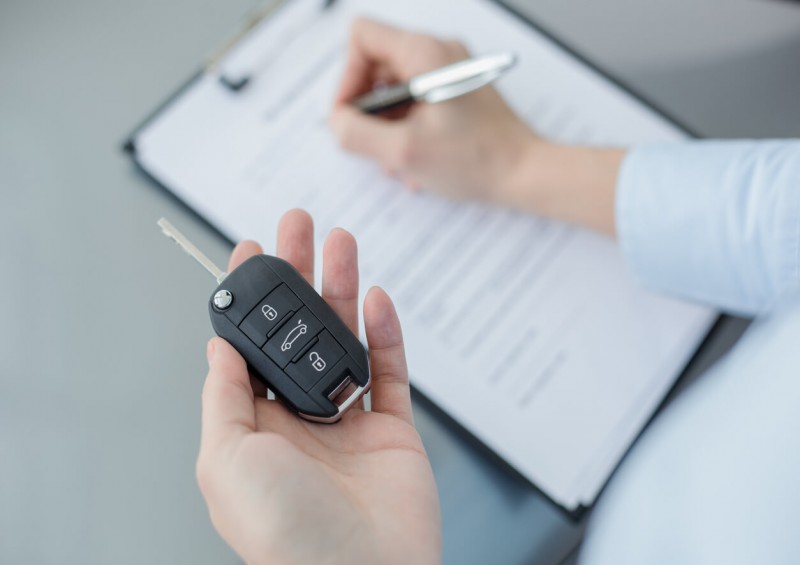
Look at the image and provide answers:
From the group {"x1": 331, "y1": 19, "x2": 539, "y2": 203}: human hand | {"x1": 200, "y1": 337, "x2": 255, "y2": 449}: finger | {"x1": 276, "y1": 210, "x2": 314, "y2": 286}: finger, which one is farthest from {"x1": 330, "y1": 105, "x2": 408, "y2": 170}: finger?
{"x1": 200, "y1": 337, "x2": 255, "y2": 449}: finger

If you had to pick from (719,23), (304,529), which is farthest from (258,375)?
(719,23)

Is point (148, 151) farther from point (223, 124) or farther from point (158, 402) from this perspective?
point (158, 402)

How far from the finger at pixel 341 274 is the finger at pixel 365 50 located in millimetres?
192

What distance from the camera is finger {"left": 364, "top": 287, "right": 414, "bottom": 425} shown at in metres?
0.41

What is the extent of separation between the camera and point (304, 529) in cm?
33

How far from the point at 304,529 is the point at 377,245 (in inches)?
10.6

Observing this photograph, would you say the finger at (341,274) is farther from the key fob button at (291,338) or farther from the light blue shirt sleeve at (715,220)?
the light blue shirt sleeve at (715,220)

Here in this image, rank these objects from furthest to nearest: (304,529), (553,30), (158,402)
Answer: (553,30) < (158,402) < (304,529)

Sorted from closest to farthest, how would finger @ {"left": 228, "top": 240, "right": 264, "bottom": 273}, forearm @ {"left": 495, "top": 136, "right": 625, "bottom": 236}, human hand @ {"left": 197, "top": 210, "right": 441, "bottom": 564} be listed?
human hand @ {"left": 197, "top": 210, "right": 441, "bottom": 564} < finger @ {"left": 228, "top": 240, "right": 264, "bottom": 273} < forearm @ {"left": 495, "top": 136, "right": 625, "bottom": 236}

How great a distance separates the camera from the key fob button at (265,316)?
38 centimetres

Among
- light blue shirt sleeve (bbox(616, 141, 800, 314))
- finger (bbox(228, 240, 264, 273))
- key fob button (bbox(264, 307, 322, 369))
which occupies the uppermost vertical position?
finger (bbox(228, 240, 264, 273))

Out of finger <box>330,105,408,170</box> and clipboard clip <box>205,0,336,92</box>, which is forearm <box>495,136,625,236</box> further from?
clipboard clip <box>205,0,336,92</box>

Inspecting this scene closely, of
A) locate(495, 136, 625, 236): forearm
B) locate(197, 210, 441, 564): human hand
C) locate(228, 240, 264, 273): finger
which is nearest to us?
locate(197, 210, 441, 564): human hand

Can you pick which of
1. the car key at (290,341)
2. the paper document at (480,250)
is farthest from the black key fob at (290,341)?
the paper document at (480,250)
